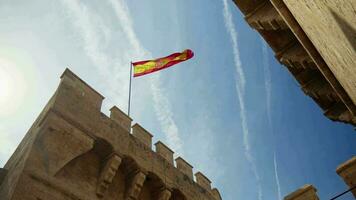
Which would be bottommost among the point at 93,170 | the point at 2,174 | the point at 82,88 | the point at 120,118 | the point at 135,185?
the point at 135,185

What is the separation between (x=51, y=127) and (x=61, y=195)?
1791 millimetres

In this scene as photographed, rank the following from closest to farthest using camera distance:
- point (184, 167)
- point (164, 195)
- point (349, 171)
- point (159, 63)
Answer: point (349, 171)
point (164, 195)
point (184, 167)
point (159, 63)

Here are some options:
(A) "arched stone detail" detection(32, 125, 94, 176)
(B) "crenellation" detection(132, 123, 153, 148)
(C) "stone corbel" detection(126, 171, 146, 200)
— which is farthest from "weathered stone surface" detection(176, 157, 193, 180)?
(A) "arched stone detail" detection(32, 125, 94, 176)

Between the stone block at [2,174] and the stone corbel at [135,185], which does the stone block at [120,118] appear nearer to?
the stone corbel at [135,185]

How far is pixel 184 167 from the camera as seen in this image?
13.1m

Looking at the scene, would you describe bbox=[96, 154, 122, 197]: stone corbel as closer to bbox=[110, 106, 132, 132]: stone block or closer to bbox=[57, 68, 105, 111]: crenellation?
bbox=[110, 106, 132, 132]: stone block

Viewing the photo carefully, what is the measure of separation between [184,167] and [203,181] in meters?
1.28

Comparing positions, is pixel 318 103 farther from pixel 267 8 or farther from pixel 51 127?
pixel 51 127

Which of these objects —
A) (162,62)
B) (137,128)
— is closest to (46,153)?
(137,128)

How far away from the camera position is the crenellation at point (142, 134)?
38.1 feet

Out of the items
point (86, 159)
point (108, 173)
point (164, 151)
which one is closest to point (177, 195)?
point (164, 151)

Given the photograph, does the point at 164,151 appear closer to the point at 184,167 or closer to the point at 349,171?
the point at 184,167

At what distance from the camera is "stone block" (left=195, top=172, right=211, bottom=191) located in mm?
13596

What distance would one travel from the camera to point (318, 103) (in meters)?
7.38
